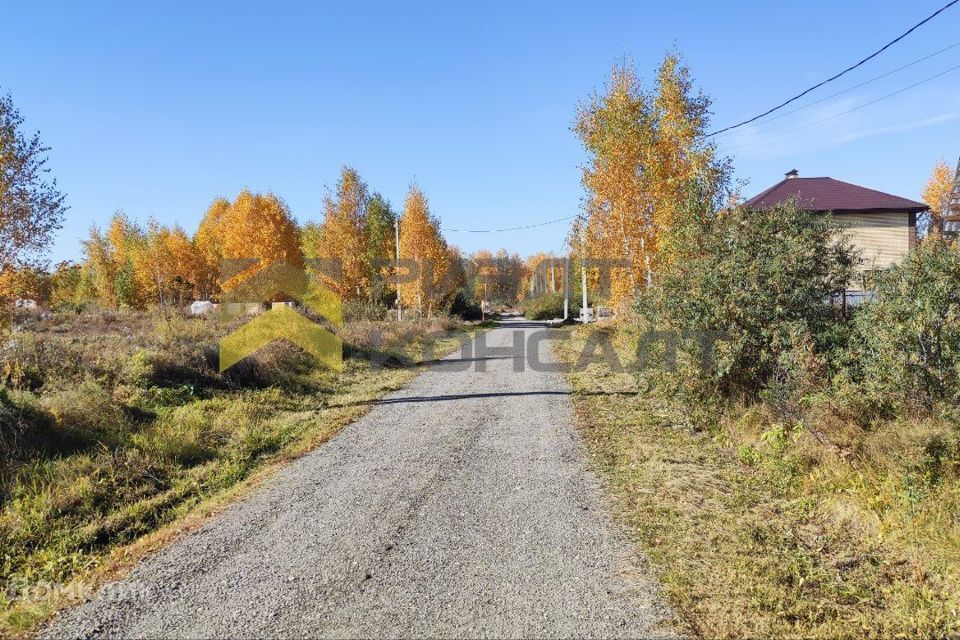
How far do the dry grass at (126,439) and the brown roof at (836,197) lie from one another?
18335 mm

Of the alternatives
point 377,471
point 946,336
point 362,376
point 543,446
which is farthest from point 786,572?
point 362,376

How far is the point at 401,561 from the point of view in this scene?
4199 millimetres

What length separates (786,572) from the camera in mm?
3861

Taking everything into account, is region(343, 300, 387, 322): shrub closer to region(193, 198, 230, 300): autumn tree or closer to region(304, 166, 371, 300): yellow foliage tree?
region(304, 166, 371, 300): yellow foliage tree

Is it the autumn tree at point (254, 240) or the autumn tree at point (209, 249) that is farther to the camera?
the autumn tree at point (209, 249)

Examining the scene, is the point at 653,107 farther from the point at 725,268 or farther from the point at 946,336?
the point at 946,336

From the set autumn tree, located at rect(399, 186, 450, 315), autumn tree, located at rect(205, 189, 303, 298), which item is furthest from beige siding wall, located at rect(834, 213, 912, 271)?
autumn tree, located at rect(205, 189, 303, 298)

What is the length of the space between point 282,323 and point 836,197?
22.0m

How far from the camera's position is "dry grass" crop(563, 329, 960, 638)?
11.1ft

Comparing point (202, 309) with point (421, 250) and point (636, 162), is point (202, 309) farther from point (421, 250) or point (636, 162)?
point (636, 162)

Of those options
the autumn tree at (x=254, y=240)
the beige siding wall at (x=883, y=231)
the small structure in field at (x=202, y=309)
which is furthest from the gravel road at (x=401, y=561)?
the autumn tree at (x=254, y=240)

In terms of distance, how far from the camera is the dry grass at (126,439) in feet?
15.1

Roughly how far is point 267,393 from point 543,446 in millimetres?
6085

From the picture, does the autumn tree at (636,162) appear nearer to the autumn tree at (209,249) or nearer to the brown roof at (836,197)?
the brown roof at (836,197)
